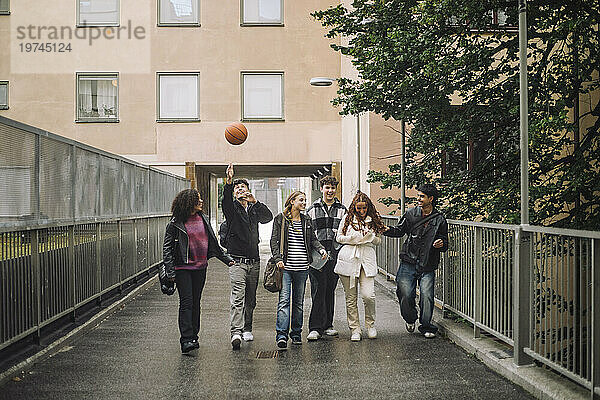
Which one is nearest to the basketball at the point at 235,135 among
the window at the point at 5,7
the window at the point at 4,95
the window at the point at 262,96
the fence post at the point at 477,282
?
the fence post at the point at 477,282

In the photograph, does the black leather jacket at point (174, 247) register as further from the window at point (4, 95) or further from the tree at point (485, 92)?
the window at point (4, 95)

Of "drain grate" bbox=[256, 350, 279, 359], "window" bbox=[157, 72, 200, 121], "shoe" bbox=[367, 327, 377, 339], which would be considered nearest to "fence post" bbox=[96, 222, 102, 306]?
"drain grate" bbox=[256, 350, 279, 359]

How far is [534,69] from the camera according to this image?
486 inches

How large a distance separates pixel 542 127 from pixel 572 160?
147 cm

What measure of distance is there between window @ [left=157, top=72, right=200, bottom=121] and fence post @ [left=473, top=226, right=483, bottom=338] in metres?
22.7

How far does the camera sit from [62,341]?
9.57 metres

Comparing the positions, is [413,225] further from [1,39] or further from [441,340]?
[1,39]

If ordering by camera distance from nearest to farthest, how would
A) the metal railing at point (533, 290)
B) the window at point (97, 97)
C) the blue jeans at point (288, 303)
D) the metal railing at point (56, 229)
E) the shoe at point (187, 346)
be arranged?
the metal railing at point (533, 290)
the metal railing at point (56, 229)
the shoe at point (187, 346)
the blue jeans at point (288, 303)
the window at point (97, 97)

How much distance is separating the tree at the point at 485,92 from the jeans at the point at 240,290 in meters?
3.63

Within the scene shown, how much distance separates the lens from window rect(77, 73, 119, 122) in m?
31.3

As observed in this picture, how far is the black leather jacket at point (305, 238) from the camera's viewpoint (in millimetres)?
9727

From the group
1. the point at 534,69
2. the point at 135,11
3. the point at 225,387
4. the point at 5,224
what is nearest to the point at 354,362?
the point at 225,387

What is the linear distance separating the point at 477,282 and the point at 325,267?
6.06 feet

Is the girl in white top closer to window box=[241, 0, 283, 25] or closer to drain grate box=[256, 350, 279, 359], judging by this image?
drain grate box=[256, 350, 279, 359]
